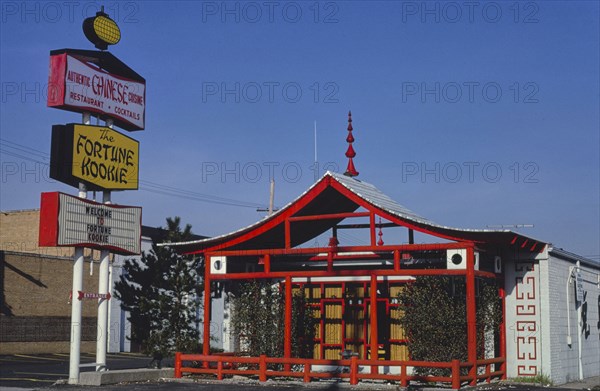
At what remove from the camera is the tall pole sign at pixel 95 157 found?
77.6 ft

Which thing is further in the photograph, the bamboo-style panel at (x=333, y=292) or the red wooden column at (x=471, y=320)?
the bamboo-style panel at (x=333, y=292)

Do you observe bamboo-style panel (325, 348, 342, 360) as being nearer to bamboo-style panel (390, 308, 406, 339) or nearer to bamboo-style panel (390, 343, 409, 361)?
bamboo-style panel (390, 343, 409, 361)

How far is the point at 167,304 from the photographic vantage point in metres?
33.9

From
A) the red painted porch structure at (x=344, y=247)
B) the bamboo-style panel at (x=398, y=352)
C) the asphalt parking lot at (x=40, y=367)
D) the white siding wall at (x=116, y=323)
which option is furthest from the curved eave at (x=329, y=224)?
the white siding wall at (x=116, y=323)

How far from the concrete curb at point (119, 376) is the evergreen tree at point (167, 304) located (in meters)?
7.07

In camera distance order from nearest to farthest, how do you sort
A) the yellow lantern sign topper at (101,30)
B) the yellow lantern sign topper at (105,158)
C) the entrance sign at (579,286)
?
1. the yellow lantern sign topper at (105,158)
2. the yellow lantern sign topper at (101,30)
3. the entrance sign at (579,286)

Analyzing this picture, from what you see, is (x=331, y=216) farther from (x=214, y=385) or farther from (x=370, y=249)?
(x=214, y=385)

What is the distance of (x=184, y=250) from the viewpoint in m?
27.6

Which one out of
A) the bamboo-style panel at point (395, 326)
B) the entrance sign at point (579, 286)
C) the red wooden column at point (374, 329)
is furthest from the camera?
the entrance sign at point (579, 286)

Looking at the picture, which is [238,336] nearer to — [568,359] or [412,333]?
[412,333]

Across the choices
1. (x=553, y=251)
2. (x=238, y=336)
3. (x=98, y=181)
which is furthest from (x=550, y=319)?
(x=98, y=181)

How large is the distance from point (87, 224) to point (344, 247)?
312 inches

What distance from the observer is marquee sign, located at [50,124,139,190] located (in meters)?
23.8

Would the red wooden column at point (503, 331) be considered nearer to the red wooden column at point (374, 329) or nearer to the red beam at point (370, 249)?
the red beam at point (370, 249)
